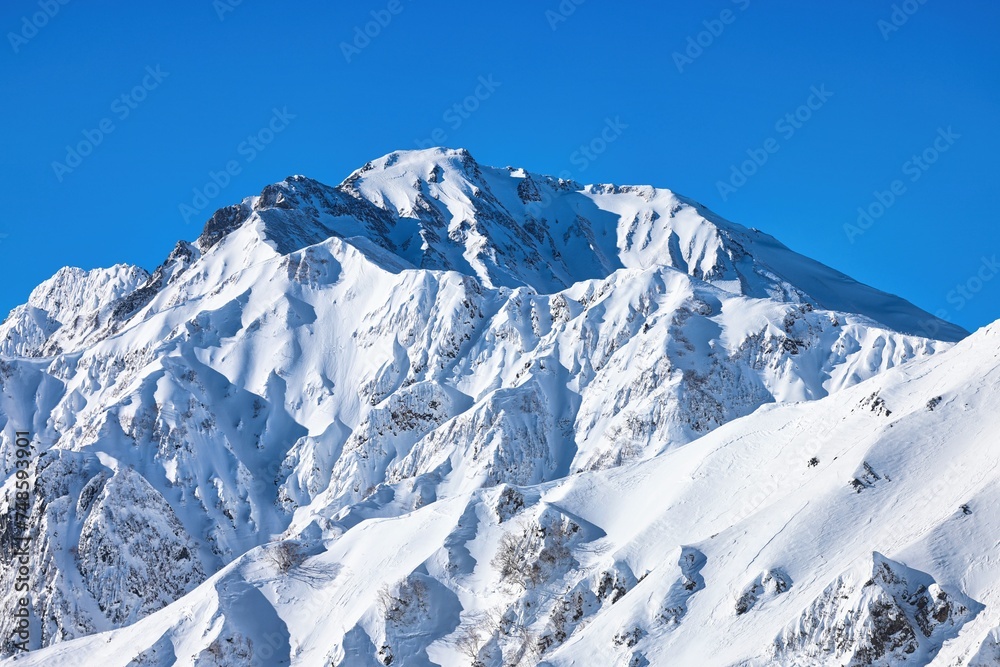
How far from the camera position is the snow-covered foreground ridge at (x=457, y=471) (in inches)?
2726

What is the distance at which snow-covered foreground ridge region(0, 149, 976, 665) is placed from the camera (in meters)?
69.2

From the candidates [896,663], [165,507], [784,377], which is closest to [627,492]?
[896,663]

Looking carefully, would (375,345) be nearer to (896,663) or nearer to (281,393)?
(281,393)

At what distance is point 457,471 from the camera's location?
125188 millimetres

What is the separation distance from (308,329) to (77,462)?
40.0 metres
